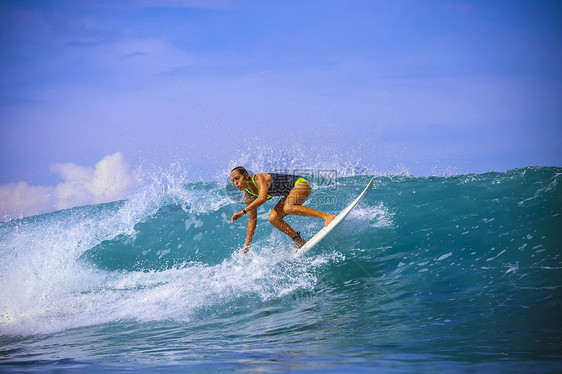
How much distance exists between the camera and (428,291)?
500 cm

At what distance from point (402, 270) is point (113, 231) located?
6.56 metres

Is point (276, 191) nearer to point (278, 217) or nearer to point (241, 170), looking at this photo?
point (278, 217)

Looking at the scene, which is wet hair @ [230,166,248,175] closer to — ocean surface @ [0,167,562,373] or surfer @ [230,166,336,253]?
surfer @ [230,166,336,253]

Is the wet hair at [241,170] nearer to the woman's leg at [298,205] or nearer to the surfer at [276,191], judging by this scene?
the surfer at [276,191]

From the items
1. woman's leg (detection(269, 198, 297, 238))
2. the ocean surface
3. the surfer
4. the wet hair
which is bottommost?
the ocean surface

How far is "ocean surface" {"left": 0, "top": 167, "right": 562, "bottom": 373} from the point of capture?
334 cm

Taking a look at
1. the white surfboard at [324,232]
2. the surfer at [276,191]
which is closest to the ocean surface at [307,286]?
the white surfboard at [324,232]

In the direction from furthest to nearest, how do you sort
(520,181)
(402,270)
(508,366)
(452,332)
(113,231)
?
(113,231)
(520,181)
(402,270)
(452,332)
(508,366)

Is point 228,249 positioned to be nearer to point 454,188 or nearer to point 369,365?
point 454,188

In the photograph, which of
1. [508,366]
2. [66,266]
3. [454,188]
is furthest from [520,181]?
[66,266]

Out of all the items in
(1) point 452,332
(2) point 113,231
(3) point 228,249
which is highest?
(2) point 113,231

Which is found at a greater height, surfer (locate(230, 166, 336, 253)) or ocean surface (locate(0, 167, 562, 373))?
surfer (locate(230, 166, 336, 253))

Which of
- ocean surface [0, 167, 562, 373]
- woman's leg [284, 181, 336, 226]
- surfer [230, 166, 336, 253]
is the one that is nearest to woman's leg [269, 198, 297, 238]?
surfer [230, 166, 336, 253]

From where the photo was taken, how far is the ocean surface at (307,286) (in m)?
3.34
